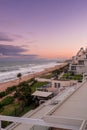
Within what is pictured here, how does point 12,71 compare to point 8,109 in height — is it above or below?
above

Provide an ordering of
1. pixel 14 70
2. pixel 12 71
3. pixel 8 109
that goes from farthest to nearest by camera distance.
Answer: pixel 14 70
pixel 12 71
pixel 8 109

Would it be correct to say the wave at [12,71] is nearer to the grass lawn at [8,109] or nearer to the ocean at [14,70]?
the ocean at [14,70]

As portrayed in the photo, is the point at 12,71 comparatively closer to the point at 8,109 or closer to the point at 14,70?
the point at 14,70

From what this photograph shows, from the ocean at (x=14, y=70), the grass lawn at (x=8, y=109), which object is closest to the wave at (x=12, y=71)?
the ocean at (x=14, y=70)

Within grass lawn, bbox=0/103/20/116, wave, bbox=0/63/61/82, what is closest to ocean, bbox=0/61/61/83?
wave, bbox=0/63/61/82

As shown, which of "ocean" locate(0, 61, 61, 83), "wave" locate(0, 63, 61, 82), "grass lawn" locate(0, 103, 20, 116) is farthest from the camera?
"ocean" locate(0, 61, 61, 83)

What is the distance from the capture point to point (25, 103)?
2114 cm

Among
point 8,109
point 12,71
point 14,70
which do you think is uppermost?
point 14,70

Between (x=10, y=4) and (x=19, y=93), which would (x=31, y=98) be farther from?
(x=10, y=4)

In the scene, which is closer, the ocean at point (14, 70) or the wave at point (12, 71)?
the wave at point (12, 71)

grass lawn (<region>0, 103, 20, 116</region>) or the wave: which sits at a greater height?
the wave

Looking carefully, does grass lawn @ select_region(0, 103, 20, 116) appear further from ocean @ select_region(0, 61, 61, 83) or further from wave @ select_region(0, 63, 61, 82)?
wave @ select_region(0, 63, 61, 82)

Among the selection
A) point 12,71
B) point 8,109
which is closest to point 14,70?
point 12,71

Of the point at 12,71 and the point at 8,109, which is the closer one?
the point at 8,109
